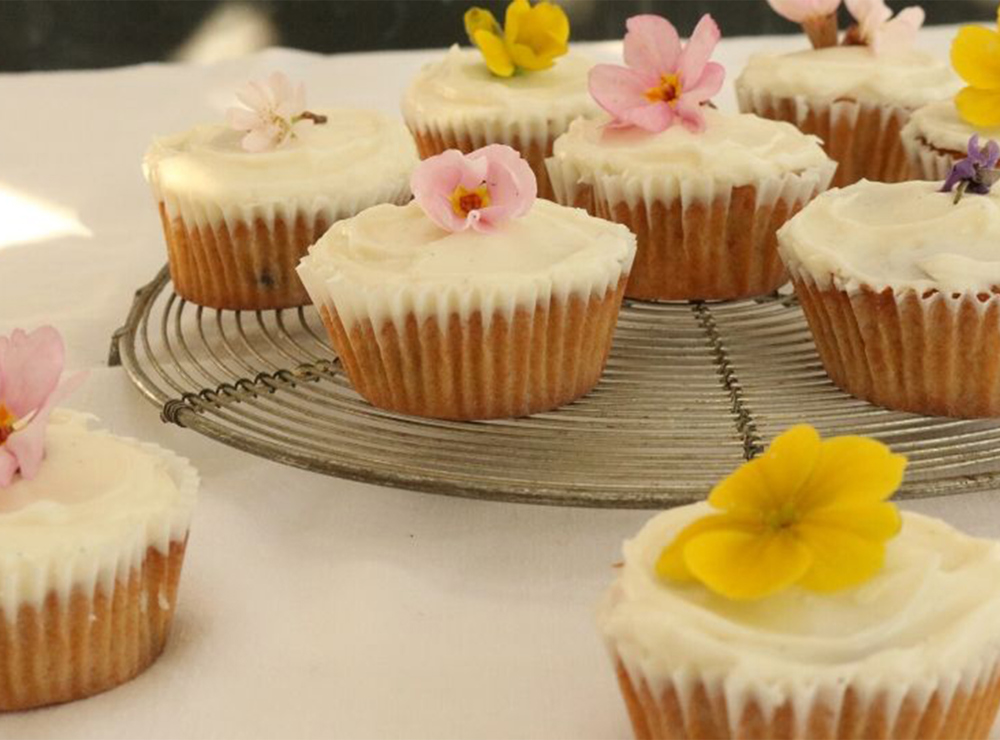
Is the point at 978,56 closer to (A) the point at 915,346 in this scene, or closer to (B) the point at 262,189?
(A) the point at 915,346

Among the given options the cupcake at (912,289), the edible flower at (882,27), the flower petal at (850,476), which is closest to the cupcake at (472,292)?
the cupcake at (912,289)

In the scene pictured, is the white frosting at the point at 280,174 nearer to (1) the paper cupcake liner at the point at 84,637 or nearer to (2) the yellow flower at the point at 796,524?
(1) the paper cupcake liner at the point at 84,637

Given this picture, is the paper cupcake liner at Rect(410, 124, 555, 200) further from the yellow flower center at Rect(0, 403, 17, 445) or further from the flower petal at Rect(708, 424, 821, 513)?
the flower petal at Rect(708, 424, 821, 513)

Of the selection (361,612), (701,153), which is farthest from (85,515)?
(701,153)

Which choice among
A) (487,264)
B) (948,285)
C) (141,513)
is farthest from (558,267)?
(141,513)

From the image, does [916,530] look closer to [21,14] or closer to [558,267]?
[558,267]

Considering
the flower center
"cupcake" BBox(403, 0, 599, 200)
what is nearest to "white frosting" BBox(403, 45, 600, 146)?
"cupcake" BBox(403, 0, 599, 200)
